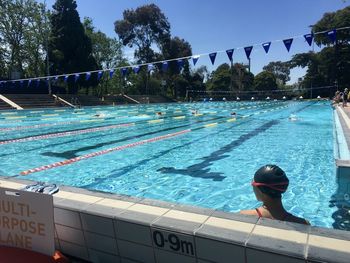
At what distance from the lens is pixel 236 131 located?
1251 centimetres

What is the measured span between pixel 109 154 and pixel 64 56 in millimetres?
31124

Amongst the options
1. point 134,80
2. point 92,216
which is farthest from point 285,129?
point 134,80

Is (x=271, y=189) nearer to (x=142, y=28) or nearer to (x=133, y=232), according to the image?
(x=133, y=232)

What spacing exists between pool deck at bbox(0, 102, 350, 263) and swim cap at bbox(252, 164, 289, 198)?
0.22 metres

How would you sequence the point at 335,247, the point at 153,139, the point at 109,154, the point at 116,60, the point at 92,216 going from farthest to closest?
the point at 116,60
the point at 153,139
the point at 109,154
the point at 92,216
the point at 335,247

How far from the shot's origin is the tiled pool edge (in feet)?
5.95

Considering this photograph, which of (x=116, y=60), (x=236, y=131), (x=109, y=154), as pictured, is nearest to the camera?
(x=109, y=154)

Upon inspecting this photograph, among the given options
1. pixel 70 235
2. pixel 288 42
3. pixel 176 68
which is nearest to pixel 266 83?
pixel 176 68

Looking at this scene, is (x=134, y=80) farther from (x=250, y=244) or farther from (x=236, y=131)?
(x=250, y=244)

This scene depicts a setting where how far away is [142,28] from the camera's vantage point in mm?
51719

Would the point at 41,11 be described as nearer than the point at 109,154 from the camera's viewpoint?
No

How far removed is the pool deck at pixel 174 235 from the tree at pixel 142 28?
50.0 meters

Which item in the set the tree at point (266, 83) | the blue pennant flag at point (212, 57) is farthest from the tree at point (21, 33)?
the tree at point (266, 83)

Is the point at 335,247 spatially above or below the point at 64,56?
below
